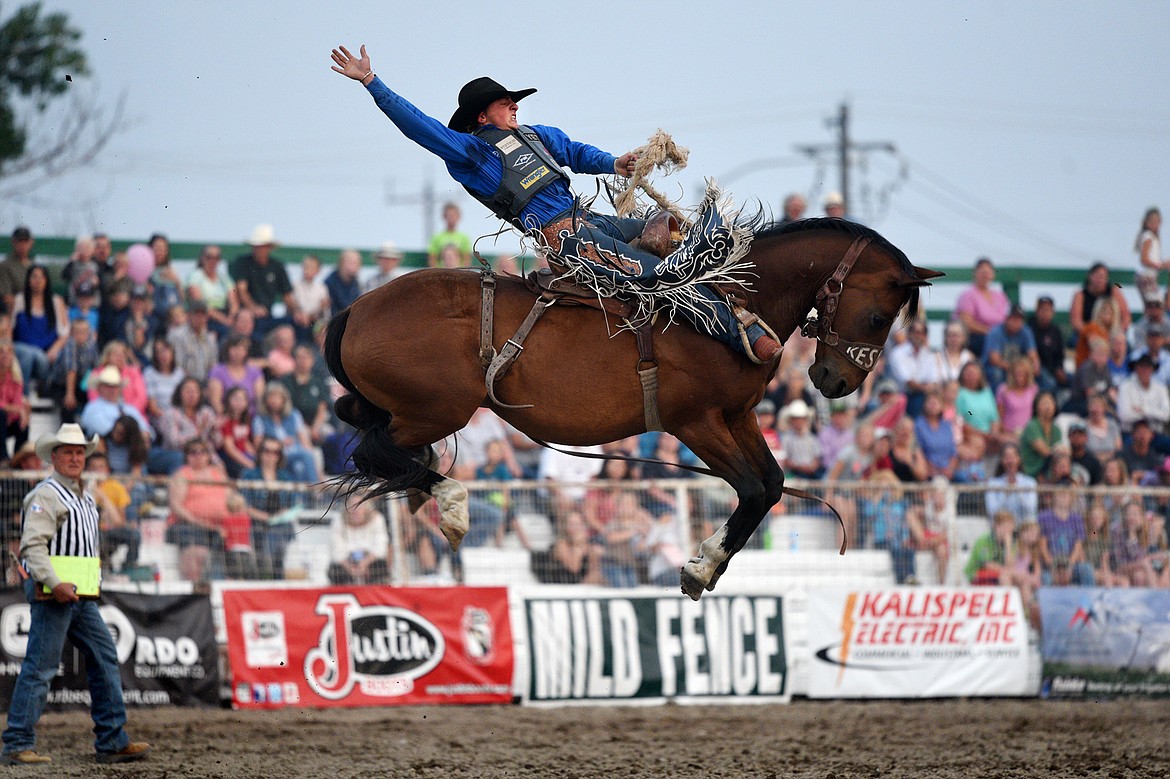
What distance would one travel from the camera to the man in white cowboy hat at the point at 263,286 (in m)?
13.0

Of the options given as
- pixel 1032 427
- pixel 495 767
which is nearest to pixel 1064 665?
pixel 1032 427

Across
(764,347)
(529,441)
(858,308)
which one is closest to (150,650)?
(529,441)

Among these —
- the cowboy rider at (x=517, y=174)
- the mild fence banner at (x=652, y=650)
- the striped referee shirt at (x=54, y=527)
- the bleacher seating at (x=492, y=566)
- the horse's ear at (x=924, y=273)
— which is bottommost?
the mild fence banner at (x=652, y=650)

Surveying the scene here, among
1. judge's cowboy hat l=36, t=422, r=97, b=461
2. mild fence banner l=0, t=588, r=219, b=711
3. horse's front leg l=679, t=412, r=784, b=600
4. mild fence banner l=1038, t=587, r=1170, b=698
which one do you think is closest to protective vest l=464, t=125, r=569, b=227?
horse's front leg l=679, t=412, r=784, b=600

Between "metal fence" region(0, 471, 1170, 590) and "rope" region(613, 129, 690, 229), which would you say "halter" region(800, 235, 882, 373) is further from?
"metal fence" region(0, 471, 1170, 590)

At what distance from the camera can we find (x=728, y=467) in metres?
6.78

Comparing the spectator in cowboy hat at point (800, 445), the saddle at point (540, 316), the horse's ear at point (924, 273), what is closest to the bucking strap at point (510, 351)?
the saddle at point (540, 316)

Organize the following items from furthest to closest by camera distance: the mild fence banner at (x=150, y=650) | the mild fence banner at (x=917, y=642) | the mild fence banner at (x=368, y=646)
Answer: the mild fence banner at (x=917, y=642) < the mild fence banner at (x=368, y=646) < the mild fence banner at (x=150, y=650)

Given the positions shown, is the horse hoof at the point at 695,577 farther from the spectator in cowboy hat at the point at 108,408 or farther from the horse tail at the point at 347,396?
the spectator in cowboy hat at the point at 108,408

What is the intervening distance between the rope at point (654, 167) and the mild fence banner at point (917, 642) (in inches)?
231

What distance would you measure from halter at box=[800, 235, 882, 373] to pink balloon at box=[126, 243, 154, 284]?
781 centimetres

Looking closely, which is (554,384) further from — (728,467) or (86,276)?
(86,276)

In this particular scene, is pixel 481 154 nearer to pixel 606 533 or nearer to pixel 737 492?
pixel 737 492

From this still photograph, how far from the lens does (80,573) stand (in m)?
8.44
